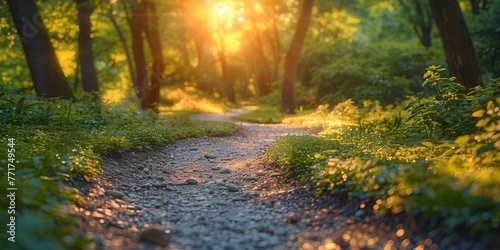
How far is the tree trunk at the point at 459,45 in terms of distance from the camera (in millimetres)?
9984

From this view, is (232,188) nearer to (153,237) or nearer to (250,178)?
(250,178)

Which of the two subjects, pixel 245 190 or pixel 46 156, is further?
pixel 245 190

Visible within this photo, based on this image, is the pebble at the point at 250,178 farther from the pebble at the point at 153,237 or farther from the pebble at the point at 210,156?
the pebble at the point at 153,237

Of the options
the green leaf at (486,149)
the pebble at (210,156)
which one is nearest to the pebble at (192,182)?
the pebble at (210,156)

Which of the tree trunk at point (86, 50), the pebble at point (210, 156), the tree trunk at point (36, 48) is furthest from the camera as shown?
the tree trunk at point (86, 50)

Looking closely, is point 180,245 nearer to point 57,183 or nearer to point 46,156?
point 57,183

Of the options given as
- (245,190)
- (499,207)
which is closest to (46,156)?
(245,190)

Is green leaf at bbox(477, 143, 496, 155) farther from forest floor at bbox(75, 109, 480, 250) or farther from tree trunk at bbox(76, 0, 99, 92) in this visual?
tree trunk at bbox(76, 0, 99, 92)

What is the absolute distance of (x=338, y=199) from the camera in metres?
5.50

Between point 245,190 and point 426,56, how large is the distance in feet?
72.6

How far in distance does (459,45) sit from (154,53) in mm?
11897

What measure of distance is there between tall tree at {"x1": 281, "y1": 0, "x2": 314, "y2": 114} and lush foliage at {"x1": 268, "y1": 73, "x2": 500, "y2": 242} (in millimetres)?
14102

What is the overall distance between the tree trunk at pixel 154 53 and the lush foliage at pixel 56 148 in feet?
12.3

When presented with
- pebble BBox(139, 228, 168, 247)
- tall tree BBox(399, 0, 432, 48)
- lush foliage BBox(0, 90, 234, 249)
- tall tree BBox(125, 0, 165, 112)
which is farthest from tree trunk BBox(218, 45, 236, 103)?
pebble BBox(139, 228, 168, 247)
